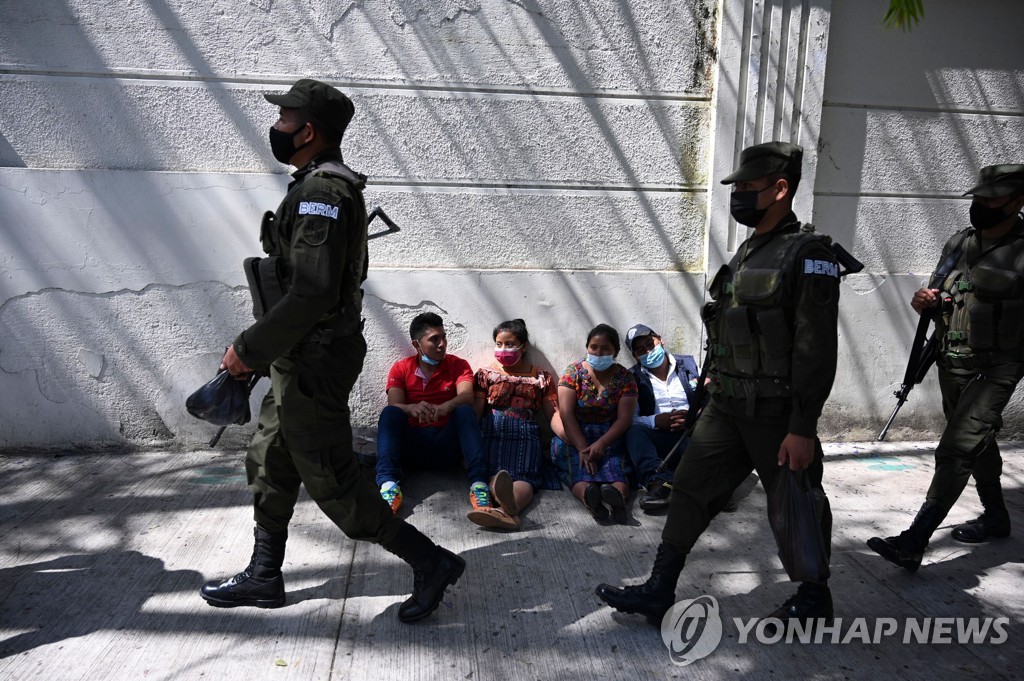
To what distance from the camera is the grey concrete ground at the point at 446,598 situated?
2.64 meters

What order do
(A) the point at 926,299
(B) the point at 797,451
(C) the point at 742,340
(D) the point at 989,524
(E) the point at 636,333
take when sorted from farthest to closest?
1. (E) the point at 636,333
2. (D) the point at 989,524
3. (A) the point at 926,299
4. (C) the point at 742,340
5. (B) the point at 797,451

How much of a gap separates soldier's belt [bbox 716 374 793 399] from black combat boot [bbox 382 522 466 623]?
1235 mm

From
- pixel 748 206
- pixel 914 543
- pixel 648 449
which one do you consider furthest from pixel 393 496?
pixel 914 543

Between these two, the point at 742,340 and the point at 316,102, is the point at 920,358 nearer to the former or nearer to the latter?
the point at 742,340

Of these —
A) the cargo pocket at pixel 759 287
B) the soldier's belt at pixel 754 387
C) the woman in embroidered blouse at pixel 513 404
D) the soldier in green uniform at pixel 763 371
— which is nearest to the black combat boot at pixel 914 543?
the soldier in green uniform at pixel 763 371

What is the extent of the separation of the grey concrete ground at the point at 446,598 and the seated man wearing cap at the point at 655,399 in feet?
1.28

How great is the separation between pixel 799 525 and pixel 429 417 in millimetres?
2264

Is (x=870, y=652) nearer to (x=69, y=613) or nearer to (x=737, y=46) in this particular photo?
(x=69, y=613)

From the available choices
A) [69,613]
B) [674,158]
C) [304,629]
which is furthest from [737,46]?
[69,613]

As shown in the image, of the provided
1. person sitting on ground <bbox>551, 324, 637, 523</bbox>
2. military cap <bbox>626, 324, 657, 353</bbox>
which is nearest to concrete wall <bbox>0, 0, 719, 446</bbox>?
military cap <bbox>626, 324, 657, 353</bbox>

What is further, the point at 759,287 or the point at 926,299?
the point at 926,299

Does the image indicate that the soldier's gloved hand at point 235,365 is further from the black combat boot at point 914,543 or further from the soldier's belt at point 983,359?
the soldier's belt at point 983,359

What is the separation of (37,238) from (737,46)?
4.31 m

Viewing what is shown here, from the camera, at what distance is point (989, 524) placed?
3732 mm
